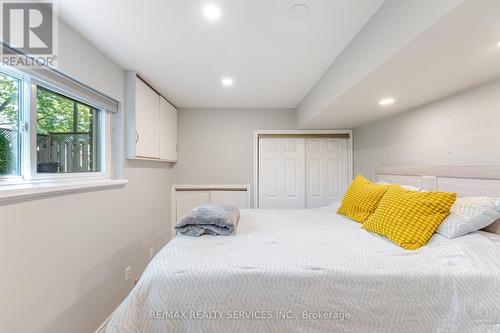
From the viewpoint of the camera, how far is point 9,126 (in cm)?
122

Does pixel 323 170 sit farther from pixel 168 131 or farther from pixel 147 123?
pixel 147 123

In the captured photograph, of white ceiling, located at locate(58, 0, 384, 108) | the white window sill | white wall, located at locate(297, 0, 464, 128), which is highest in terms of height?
white ceiling, located at locate(58, 0, 384, 108)

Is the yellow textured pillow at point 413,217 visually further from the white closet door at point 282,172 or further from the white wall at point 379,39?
the white closet door at point 282,172

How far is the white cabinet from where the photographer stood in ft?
7.10

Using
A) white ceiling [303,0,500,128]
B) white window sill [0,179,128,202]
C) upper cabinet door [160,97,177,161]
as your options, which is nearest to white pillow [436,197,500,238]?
white ceiling [303,0,500,128]

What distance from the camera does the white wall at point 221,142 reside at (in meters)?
3.46

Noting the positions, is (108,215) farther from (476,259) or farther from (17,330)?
(476,259)

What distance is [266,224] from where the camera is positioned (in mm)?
1959

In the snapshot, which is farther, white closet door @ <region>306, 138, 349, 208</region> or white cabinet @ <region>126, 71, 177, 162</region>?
white closet door @ <region>306, 138, 349, 208</region>

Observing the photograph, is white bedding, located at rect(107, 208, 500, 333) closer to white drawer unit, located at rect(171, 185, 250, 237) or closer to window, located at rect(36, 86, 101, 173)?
window, located at rect(36, 86, 101, 173)

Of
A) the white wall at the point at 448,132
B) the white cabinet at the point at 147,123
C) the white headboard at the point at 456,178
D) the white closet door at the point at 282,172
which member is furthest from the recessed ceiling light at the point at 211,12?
the white closet door at the point at 282,172

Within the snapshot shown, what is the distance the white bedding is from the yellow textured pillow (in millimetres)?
168

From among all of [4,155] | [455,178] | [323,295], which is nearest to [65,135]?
[4,155]

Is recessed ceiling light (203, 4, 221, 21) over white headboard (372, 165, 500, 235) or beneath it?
over
